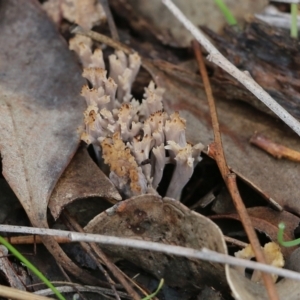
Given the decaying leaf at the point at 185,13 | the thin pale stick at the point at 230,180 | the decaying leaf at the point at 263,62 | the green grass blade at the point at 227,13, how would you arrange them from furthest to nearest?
the decaying leaf at the point at 185,13 < the green grass blade at the point at 227,13 < the decaying leaf at the point at 263,62 < the thin pale stick at the point at 230,180

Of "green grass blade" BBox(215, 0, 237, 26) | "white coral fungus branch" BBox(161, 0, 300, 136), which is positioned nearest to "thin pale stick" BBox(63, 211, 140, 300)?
"white coral fungus branch" BBox(161, 0, 300, 136)

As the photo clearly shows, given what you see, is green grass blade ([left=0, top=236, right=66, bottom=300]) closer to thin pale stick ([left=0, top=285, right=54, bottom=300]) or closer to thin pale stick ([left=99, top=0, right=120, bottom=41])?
thin pale stick ([left=0, top=285, right=54, bottom=300])

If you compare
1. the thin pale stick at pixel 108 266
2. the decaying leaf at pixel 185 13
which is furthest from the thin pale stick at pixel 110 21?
the thin pale stick at pixel 108 266

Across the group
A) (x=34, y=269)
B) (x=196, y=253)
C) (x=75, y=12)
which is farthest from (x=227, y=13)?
(x=34, y=269)

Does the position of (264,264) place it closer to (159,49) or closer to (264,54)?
(264,54)

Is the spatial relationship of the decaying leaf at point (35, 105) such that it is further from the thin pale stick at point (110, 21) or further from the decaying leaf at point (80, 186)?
the thin pale stick at point (110, 21)

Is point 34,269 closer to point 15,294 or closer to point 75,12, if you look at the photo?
point 15,294

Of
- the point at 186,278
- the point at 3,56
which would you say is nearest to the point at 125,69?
the point at 3,56
